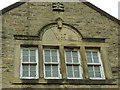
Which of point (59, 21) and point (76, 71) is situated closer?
point (76, 71)

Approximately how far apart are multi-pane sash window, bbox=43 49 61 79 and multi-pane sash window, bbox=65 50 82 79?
0.42m

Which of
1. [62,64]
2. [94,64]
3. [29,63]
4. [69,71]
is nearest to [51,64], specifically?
[62,64]

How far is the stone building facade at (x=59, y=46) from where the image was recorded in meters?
9.46

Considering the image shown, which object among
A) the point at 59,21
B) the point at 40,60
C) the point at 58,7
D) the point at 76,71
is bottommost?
the point at 76,71

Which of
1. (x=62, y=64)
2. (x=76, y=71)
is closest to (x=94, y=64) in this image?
(x=76, y=71)

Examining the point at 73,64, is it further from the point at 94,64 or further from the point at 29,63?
the point at 29,63

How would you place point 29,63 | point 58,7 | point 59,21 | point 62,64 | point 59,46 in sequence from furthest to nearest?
point 58,7 → point 59,21 → point 59,46 → point 62,64 → point 29,63

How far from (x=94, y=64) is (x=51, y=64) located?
Answer: 1808 mm

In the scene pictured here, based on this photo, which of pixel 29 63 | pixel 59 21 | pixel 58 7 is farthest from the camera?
pixel 58 7

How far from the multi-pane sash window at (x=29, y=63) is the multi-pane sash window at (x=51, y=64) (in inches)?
15.7

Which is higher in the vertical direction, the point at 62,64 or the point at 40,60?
the point at 40,60

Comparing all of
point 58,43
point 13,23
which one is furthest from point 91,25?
point 13,23

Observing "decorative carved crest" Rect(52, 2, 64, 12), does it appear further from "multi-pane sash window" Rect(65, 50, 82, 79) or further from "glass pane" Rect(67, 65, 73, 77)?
"glass pane" Rect(67, 65, 73, 77)

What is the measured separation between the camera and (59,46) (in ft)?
34.0
